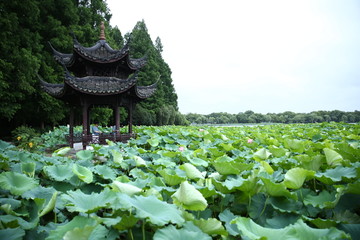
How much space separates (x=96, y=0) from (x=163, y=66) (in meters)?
12.6

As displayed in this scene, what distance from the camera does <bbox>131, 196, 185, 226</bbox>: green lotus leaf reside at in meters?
0.80

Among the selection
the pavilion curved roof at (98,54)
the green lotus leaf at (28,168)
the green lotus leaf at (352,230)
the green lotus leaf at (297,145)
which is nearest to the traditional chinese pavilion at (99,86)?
the pavilion curved roof at (98,54)

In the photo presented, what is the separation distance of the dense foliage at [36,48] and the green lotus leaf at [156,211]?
1333 cm

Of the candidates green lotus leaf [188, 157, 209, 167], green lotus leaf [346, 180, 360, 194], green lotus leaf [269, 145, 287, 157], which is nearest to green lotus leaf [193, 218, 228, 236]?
green lotus leaf [346, 180, 360, 194]

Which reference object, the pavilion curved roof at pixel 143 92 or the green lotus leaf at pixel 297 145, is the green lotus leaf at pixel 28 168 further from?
the pavilion curved roof at pixel 143 92

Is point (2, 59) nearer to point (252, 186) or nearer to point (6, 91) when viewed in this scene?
point (6, 91)

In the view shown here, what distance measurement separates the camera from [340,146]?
202cm

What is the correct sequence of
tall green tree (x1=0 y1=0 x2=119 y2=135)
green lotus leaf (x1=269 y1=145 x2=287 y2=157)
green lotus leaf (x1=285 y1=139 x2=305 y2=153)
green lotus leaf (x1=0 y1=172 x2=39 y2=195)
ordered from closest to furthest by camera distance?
green lotus leaf (x1=0 y1=172 x2=39 y2=195) → green lotus leaf (x1=269 y1=145 x2=287 y2=157) → green lotus leaf (x1=285 y1=139 x2=305 y2=153) → tall green tree (x1=0 y1=0 x2=119 y2=135)

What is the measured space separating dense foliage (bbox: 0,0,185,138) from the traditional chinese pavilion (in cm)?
417

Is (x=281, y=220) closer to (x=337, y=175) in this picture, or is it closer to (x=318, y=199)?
(x=318, y=199)

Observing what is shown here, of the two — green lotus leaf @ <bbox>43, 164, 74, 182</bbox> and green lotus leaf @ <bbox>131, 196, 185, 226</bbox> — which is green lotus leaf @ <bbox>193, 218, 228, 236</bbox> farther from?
green lotus leaf @ <bbox>43, 164, 74, 182</bbox>

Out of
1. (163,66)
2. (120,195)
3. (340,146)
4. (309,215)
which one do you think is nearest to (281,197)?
(309,215)

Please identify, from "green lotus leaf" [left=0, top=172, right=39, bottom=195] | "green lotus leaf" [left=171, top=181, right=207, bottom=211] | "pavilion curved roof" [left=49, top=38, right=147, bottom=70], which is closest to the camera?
"green lotus leaf" [left=171, top=181, right=207, bottom=211]

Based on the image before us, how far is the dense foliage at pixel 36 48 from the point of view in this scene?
12344 mm
